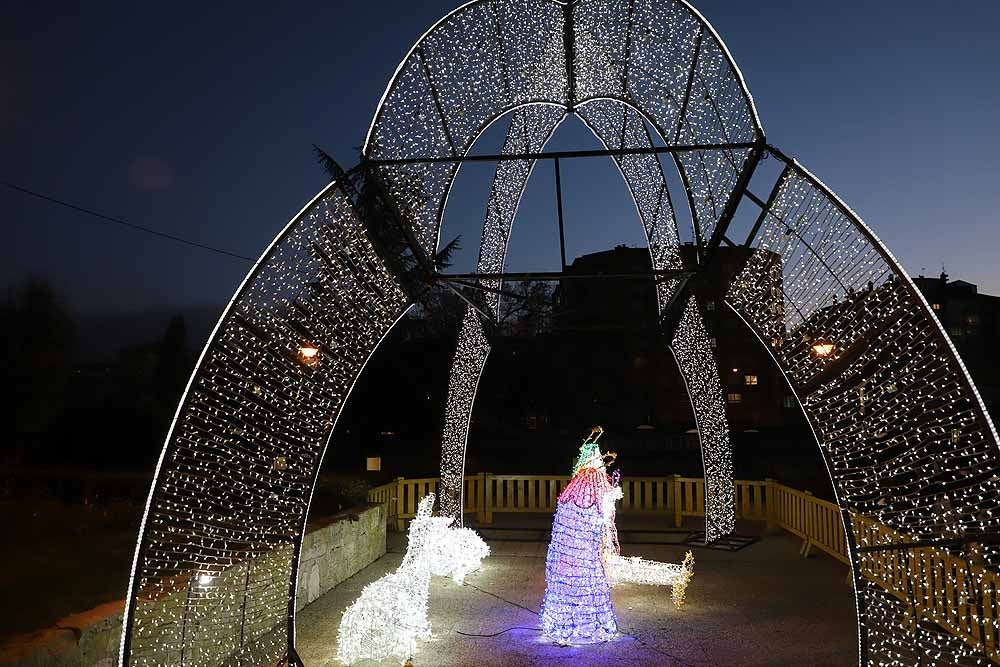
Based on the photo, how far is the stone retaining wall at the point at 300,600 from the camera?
3.62 metres

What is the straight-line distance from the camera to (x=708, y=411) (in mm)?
9516

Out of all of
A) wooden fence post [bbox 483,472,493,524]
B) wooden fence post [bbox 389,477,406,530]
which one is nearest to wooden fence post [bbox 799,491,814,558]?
wooden fence post [bbox 483,472,493,524]

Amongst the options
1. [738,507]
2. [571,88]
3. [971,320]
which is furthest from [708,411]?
[971,320]

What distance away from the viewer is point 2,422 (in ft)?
38.8

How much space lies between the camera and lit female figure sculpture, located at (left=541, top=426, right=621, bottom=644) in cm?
562

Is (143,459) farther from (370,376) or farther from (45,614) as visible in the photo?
(45,614)

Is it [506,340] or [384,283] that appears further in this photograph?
[506,340]

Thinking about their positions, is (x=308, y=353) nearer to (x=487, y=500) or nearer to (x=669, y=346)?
(x=669, y=346)

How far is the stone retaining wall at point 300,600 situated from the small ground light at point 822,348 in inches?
159

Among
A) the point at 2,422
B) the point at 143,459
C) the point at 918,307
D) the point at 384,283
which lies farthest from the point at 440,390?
the point at 918,307

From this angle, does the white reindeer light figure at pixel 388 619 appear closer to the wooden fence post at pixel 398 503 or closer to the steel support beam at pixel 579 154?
the steel support beam at pixel 579 154

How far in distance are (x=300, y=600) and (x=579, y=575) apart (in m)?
2.51

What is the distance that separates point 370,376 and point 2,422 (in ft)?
24.9

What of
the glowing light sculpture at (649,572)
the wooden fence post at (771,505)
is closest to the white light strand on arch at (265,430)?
the glowing light sculpture at (649,572)
